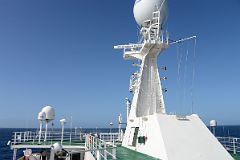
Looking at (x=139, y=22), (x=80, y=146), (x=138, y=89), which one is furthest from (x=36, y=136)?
(x=139, y=22)

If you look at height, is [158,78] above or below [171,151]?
above

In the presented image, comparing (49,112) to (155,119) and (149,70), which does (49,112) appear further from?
(155,119)

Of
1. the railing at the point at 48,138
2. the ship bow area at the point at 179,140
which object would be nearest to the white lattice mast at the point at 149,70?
the ship bow area at the point at 179,140

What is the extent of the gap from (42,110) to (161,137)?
740 inches

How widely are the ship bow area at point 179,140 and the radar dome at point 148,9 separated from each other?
31.4ft

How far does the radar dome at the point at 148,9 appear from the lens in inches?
849

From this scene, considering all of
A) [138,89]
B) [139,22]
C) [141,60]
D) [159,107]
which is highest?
[139,22]

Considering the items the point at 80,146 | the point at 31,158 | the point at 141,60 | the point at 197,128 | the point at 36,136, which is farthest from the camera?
the point at 36,136

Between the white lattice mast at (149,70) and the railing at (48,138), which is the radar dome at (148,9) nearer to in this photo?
the white lattice mast at (149,70)

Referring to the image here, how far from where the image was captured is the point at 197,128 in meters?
14.5

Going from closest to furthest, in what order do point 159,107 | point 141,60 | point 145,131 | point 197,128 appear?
1. point 197,128
2. point 145,131
3. point 159,107
4. point 141,60

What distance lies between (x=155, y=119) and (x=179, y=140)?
1791mm

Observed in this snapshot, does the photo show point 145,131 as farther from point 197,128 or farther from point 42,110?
point 42,110

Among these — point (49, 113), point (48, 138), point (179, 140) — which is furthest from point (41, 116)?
point (179, 140)
